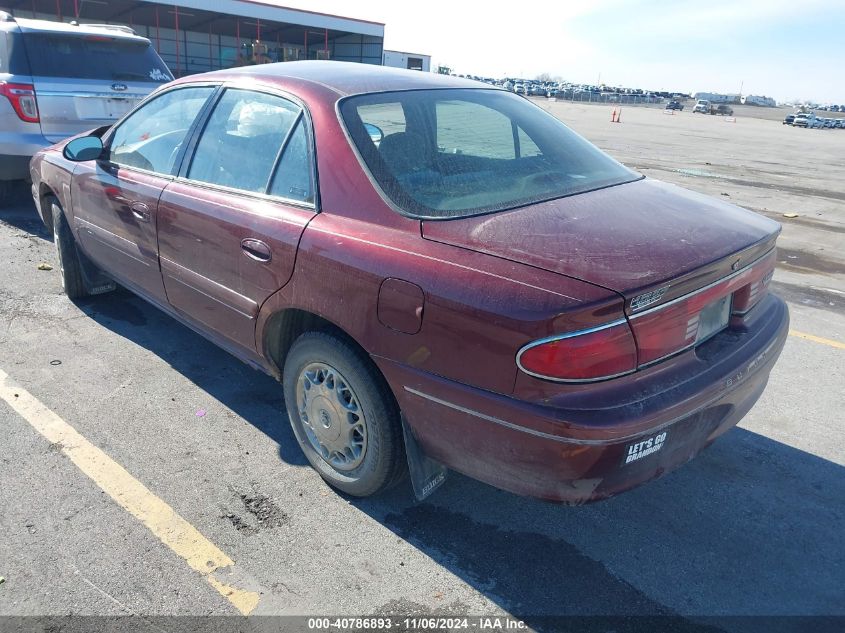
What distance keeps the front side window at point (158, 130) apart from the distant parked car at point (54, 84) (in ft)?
9.94

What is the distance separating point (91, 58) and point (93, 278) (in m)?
3.38

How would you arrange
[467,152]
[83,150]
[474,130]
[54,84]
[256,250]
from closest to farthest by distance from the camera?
[256,250] → [467,152] → [474,130] → [83,150] → [54,84]

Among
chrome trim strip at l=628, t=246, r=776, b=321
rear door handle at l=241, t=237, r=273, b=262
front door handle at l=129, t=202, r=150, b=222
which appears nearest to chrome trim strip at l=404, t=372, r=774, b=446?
chrome trim strip at l=628, t=246, r=776, b=321

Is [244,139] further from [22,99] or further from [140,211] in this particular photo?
[22,99]

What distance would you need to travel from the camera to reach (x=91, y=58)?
6875 millimetres

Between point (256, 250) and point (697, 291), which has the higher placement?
point (697, 291)

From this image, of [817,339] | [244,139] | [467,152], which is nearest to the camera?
[467,152]

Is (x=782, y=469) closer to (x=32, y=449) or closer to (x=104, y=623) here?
(x=104, y=623)

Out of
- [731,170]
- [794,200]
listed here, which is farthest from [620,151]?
[794,200]

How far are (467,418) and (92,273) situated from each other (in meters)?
3.71

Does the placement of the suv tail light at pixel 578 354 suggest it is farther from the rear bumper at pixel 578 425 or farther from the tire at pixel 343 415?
the tire at pixel 343 415

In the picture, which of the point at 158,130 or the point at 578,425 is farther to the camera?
the point at 158,130

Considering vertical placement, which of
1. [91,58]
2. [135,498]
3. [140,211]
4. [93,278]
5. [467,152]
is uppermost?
[91,58]

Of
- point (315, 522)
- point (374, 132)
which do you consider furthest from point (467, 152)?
point (315, 522)
